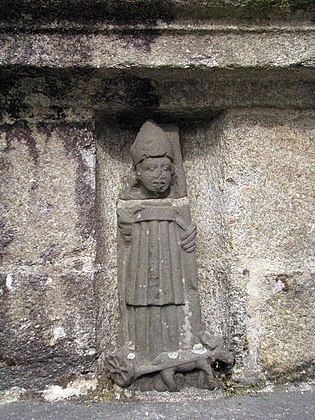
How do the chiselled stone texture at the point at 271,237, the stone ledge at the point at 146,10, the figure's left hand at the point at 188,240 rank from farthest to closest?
the figure's left hand at the point at 188,240 < the chiselled stone texture at the point at 271,237 < the stone ledge at the point at 146,10

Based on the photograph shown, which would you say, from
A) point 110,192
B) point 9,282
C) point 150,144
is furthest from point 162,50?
point 9,282

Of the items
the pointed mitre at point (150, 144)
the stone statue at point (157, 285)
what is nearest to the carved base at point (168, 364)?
the stone statue at point (157, 285)

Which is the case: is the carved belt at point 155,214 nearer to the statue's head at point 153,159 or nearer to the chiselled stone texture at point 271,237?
the statue's head at point 153,159

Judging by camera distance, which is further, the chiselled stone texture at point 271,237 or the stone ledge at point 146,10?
the chiselled stone texture at point 271,237

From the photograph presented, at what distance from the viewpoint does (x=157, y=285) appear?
147cm

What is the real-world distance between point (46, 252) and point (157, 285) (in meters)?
0.38

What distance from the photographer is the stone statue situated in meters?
1.43

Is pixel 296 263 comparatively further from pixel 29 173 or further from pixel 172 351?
pixel 29 173

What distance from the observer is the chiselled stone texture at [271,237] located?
1406 millimetres

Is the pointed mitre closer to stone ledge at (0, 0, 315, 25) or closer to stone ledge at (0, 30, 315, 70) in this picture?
stone ledge at (0, 30, 315, 70)

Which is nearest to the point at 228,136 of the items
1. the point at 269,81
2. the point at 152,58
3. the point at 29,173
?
the point at 269,81

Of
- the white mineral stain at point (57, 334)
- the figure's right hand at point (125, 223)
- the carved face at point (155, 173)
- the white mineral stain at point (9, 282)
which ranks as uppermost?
the carved face at point (155, 173)

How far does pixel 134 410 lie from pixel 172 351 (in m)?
0.24

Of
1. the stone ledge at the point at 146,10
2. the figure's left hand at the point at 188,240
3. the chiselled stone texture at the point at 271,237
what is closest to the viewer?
the stone ledge at the point at 146,10
